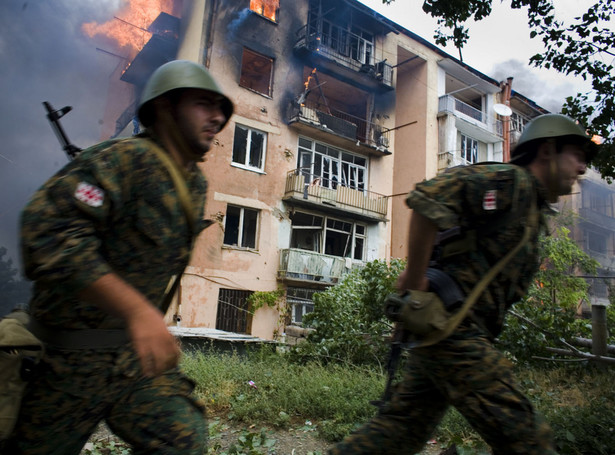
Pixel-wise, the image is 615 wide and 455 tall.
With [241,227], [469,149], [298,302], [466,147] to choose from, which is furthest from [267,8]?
[469,149]

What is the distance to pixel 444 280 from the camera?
2.00m

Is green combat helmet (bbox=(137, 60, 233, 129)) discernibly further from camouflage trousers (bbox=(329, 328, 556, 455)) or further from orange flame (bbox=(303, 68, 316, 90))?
orange flame (bbox=(303, 68, 316, 90))

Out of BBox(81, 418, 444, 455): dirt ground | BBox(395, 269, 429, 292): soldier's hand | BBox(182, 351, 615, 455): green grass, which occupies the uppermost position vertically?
BBox(395, 269, 429, 292): soldier's hand

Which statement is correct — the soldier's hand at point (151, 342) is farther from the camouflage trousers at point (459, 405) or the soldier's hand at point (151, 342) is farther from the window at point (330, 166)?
the window at point (330, 166)

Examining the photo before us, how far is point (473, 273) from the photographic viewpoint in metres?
2.00

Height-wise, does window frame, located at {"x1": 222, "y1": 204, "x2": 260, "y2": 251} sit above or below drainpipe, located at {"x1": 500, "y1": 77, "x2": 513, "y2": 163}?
below

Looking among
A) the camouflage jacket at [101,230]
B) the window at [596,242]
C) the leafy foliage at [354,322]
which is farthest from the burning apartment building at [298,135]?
the window at [596,242]

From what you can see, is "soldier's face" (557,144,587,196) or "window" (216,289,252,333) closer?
"soldier's face" (557,144,587,196)

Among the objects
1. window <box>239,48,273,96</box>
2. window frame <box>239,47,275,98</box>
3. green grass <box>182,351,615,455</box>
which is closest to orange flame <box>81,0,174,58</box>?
window frame <box>239,47,275,98</box>

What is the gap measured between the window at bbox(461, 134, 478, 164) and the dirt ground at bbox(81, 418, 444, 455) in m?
22.9

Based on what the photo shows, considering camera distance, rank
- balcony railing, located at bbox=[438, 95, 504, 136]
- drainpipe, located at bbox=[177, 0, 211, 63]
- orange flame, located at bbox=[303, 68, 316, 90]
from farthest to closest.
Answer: balcony railing, located at bbox=[438, 95, 504, 136] < orange flame, located at bbox=[303, 68, 316, 90] < drainpipe, located at bbox=[177, 0, 211, 63]

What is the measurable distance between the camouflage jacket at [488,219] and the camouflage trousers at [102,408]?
1209 mm

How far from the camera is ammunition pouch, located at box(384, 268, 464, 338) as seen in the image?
1887 millimetres

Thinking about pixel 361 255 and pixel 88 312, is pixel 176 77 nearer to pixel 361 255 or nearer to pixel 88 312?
pixel 88 312
